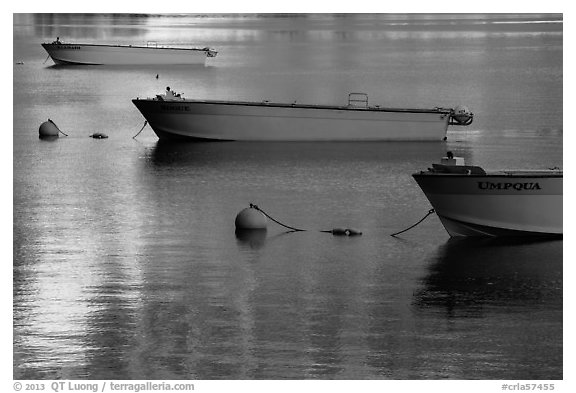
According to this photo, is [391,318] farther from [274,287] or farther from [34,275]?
[34,275]

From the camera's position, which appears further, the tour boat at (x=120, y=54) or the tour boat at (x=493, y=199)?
the tour boat at (x=120, y=54)

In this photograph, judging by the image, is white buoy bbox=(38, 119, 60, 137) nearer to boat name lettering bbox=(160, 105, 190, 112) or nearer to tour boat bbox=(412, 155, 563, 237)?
boat name lettering bbox=(160, 105, 190, 112)

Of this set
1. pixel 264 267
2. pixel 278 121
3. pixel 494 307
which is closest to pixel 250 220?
pixel 264 267

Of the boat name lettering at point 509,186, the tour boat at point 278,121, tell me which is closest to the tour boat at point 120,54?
the tour boat at point 278,121

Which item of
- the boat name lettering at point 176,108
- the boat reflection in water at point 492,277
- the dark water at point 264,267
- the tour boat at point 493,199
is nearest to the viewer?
the dark water at point 264,267

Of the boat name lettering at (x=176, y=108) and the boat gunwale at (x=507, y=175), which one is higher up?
the boat name lettering at (x=176, y=108)

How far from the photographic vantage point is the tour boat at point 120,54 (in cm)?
9031

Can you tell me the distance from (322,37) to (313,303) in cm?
12392

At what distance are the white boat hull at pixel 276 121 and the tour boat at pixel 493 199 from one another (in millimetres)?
18124

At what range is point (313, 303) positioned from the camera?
24.2 meters

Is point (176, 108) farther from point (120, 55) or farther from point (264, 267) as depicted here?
point (120, 55)

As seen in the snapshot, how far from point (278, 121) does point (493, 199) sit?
1894 centimetres

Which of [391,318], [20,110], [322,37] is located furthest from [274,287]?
[322,37]

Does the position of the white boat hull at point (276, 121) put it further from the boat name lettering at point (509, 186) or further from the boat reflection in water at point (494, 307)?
the boat name lettering at point (509, 186)
